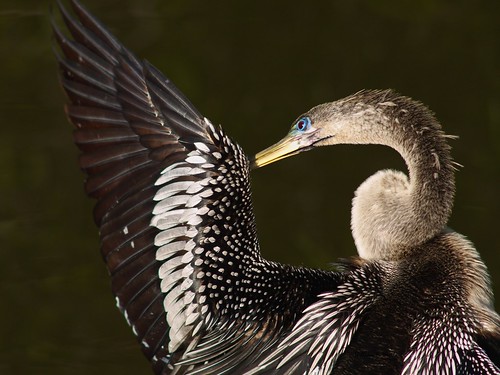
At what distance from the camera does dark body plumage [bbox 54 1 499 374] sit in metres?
4.75

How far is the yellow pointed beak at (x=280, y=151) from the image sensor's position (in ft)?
18.6

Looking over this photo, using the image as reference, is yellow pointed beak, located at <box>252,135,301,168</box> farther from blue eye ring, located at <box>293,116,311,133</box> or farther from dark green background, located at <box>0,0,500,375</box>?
dark green background, located at <box>0,0,500,375</box>

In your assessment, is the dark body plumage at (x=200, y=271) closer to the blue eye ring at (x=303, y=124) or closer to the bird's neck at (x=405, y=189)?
the bird's neck at (x=405, y=189)

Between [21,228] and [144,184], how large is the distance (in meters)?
2.85

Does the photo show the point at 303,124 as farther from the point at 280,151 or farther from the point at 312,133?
the point at 280,151

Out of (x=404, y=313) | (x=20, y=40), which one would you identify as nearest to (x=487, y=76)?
(x=20, y=40)

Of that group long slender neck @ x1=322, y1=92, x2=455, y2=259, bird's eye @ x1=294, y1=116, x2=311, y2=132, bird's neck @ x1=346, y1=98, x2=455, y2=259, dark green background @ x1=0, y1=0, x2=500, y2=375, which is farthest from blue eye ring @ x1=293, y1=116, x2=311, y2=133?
dark green background @ x1=0, y1=0, x2=500, y2=375

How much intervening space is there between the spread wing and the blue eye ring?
72 centimetres

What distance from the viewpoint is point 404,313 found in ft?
15.8

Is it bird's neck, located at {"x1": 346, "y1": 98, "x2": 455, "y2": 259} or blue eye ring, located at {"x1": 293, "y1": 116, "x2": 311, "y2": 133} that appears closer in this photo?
bird's neck, located at {"x1": 346, "y1": 98, "x2": 455, "y2": 259}

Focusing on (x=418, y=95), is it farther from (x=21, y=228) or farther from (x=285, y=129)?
(x=21, y=228)

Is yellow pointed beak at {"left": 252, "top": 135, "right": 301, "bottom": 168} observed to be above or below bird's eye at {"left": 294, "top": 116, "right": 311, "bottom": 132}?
below

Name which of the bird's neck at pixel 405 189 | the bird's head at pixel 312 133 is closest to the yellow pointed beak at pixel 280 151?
the bird's head at pixel 312 133

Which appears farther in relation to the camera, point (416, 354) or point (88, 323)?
point (88, 323)
